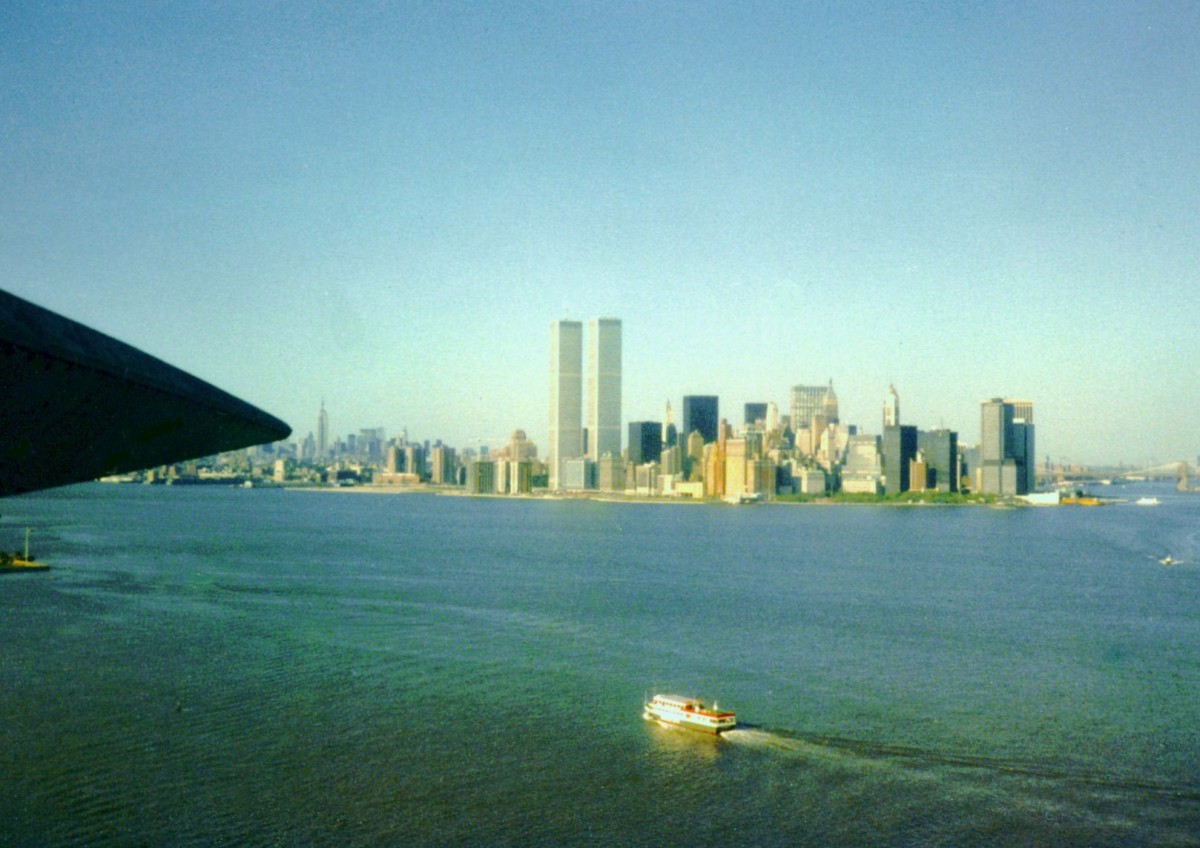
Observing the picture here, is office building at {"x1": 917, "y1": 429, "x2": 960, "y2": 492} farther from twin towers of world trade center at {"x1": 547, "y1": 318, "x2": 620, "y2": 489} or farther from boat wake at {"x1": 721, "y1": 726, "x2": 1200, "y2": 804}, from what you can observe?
boat wake at {"x1": 721, "y1": 726, "x2": 1200, "y2": 804}

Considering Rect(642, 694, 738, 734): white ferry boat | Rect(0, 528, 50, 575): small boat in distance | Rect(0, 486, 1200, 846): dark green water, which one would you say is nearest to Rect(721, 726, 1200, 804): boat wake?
Rect(0, 486, 1200, 846): dark green water

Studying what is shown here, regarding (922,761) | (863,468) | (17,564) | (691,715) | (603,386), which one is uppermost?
(603,386)

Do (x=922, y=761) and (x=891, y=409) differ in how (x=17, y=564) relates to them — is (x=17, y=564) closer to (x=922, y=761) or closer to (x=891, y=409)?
(x=922, y=761)

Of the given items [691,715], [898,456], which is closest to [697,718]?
[691,715]

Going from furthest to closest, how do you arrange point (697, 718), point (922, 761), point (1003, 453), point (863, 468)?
point (863, 468)
point (1003, 453)
point (697, 718)
point (922, 761)

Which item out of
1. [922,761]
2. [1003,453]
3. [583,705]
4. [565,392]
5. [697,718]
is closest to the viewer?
[922,761]

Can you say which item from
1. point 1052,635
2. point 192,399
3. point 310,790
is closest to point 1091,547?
point 1052,635
